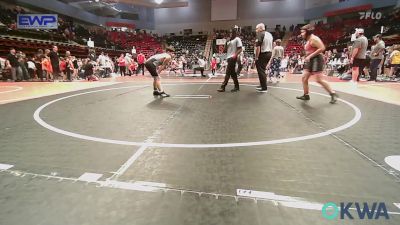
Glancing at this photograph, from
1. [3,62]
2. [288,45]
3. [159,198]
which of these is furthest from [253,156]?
[288,45]

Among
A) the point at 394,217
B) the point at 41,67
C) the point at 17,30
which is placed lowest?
the point at 394,217

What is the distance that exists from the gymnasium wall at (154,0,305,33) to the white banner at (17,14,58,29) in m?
24.7

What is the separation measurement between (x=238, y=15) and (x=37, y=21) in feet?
86.0

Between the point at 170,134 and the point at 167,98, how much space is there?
2.94 meters

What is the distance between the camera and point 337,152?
2.46 m

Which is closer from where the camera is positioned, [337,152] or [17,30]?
[337,152]

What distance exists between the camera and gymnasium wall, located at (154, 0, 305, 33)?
3512cm

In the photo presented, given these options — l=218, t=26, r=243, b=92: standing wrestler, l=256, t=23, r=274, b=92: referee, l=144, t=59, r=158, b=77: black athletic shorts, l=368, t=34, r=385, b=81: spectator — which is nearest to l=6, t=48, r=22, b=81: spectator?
l=144, t=59, r=158, b=77: black athletic shorts

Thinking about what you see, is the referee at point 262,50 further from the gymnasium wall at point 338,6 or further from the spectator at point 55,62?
the gymnasium wall at point 338,6

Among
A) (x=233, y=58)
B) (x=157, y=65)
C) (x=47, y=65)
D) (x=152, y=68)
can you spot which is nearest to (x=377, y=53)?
(x=233, y=58)

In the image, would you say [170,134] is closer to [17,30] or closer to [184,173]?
[184,173]

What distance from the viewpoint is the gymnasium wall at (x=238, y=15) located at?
35.1 m

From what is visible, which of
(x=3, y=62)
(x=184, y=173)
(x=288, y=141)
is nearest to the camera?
(x=184, y=173)

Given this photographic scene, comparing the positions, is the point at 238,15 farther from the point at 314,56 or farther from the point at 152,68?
the point at 314,56
